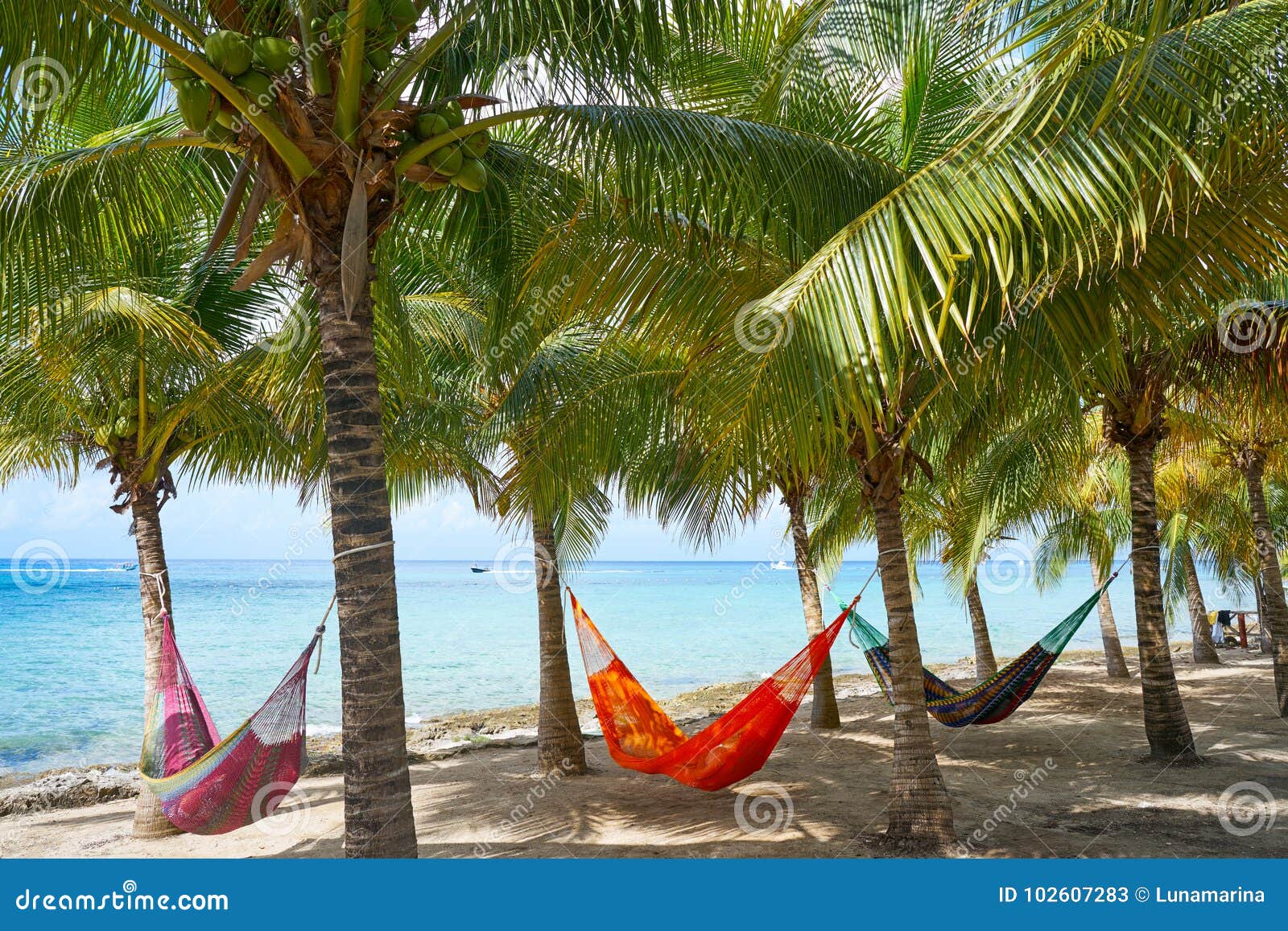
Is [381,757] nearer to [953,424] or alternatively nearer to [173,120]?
[173,120]

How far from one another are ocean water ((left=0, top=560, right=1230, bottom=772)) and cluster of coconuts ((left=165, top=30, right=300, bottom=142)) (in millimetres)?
4078

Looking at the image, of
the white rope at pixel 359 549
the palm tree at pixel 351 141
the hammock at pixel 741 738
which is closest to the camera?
the palm tree at pixel 351 141

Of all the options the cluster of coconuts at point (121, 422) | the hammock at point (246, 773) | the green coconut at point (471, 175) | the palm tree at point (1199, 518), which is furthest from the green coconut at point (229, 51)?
the palm tree at point (1199, 518)

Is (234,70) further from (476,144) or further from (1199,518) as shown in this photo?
(1199,518)

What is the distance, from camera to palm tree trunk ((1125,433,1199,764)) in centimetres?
506

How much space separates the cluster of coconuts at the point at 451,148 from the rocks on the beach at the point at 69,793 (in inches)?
204

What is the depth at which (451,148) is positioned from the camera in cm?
247

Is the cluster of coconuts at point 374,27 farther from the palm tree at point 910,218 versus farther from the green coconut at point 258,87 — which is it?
the palm tree at point 910,218

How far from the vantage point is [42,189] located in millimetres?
2615

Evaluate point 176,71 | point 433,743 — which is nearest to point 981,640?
point 433,743

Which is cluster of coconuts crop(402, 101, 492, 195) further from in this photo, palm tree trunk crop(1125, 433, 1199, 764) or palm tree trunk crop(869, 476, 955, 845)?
palm tree trunk crop(1125, 433, 1199, 764)

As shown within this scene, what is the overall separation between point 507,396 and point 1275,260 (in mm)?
3456

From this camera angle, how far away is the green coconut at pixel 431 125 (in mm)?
2420

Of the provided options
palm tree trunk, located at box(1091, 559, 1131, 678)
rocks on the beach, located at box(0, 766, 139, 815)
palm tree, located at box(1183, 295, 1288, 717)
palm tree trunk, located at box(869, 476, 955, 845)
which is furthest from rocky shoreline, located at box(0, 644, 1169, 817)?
palm tree, located at box(1183, 295, 1288, 717)
